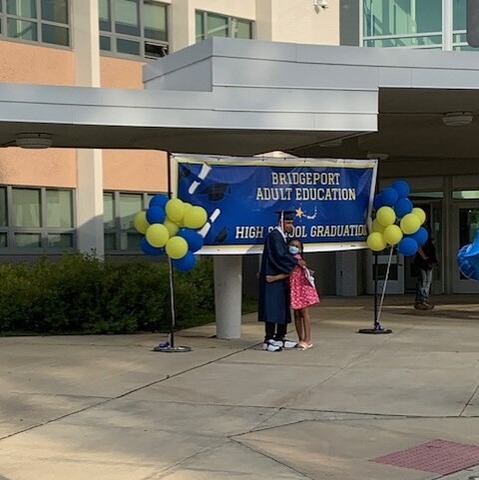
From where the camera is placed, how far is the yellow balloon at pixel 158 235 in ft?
37.3

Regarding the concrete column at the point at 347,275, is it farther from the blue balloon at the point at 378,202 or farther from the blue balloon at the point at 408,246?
the blue balloon at the point at 408,246

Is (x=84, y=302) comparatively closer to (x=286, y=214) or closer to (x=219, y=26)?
(x=286, y=214)

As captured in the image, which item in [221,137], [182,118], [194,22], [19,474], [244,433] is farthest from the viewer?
[194,22]

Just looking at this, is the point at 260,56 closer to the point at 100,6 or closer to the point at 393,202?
the point at 393,202

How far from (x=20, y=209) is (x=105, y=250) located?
239 centimetres

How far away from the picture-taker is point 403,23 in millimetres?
18500

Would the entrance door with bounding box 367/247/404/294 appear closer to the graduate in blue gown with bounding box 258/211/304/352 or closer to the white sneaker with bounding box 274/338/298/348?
the white sneaker with bounding box 274/338/298/348

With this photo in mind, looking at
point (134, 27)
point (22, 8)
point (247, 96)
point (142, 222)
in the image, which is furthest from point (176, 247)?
point (134, 27)

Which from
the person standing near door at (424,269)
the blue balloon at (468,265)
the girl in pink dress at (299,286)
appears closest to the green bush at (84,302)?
the girl in pink dress at (299,286)

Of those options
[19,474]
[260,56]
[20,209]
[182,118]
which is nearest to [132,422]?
[19,474]

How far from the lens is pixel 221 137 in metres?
13.3

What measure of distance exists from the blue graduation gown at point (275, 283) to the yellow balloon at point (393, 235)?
2045 mm

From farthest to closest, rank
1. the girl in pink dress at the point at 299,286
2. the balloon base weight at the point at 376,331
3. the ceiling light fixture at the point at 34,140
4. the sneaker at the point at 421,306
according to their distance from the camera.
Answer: the sneaker at the point at 421,306
the balloon base weight at the point at 376,331
the ceiling light fixture at the point at 34,140
the girl in pink dress at the point at 299,286

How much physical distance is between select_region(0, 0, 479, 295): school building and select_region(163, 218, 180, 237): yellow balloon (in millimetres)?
1373
